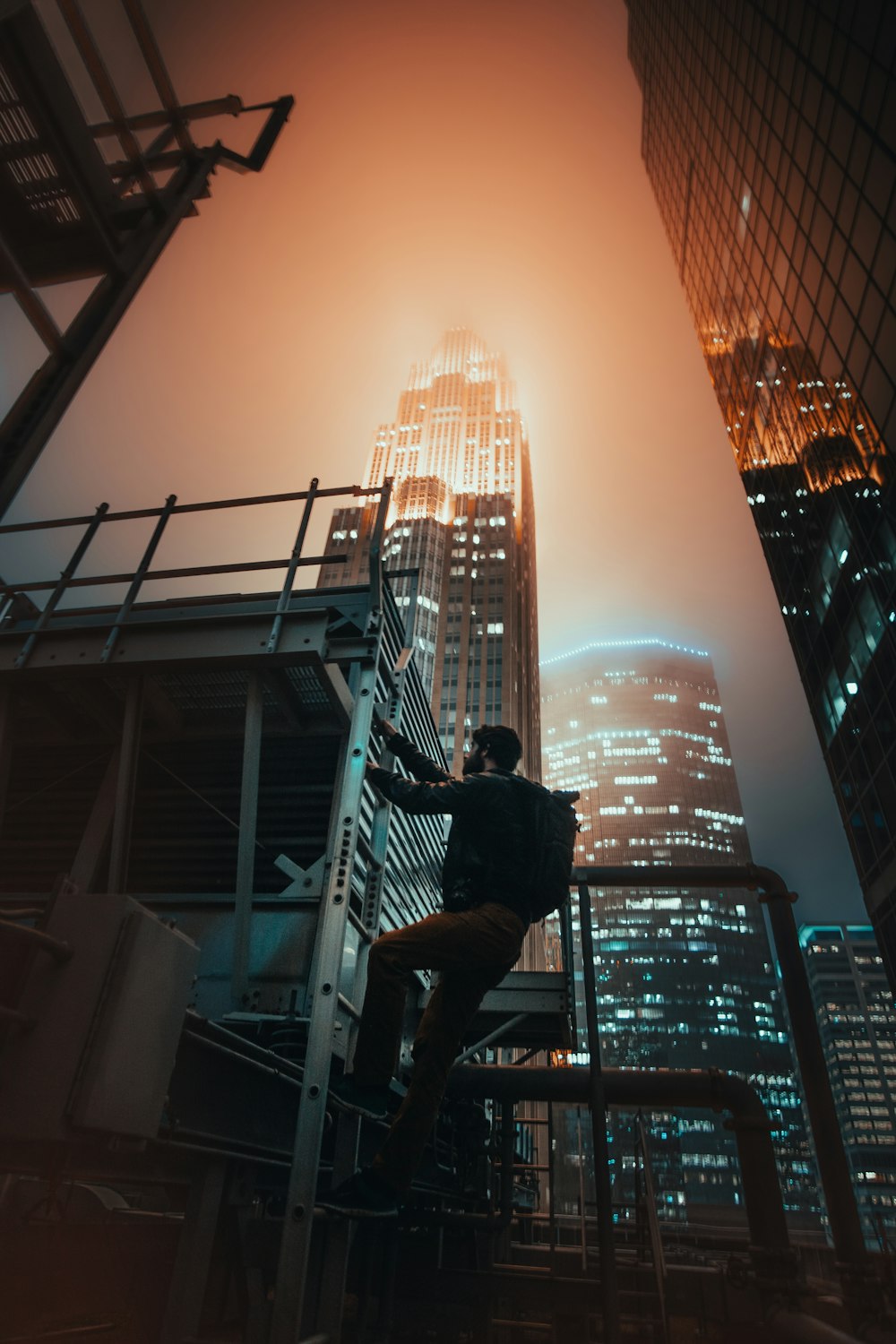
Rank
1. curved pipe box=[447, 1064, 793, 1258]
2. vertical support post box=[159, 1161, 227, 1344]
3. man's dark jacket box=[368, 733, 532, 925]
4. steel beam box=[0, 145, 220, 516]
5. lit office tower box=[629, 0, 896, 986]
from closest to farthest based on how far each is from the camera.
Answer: vertical support post box=[159, 1161, 227, 1344], man's dark jacket box=[368, 733, 532, 925], steel beam box=[0, 145, 220, 516], curved pipe box=[447, 1064, 793, 1258], lit office tower box=[629, 0, 896, 986]

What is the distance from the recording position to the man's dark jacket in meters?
3.85

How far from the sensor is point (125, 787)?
20.0ft

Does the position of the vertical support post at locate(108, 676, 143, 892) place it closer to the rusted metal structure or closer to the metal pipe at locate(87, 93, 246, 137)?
the rusted metal structure

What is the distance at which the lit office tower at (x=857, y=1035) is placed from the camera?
308ft

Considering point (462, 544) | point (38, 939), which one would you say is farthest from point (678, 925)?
point (38, 939)

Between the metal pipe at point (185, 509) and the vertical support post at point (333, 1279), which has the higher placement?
the metal pipe at point (185, 509)

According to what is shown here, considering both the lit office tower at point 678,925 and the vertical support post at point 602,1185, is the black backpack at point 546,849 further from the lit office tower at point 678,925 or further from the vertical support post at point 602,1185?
the lit office tower at point 678,925

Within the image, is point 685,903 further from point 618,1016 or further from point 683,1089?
point 683,1089

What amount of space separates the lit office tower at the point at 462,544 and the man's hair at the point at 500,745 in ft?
175

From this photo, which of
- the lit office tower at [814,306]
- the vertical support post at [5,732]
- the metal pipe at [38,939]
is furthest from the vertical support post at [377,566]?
the lit office tower at [814,306]

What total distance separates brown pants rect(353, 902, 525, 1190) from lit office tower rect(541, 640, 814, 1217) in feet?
330

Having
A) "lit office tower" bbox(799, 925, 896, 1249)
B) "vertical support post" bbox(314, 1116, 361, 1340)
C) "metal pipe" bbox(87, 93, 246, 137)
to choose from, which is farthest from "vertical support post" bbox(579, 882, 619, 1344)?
"lit office tower" bbox(799, 925, 896, 1249)

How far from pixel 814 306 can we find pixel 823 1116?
1177 inches

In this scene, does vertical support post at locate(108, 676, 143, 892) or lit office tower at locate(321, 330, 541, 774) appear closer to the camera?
vertical support post at locate(108, 676, 143, 892)
